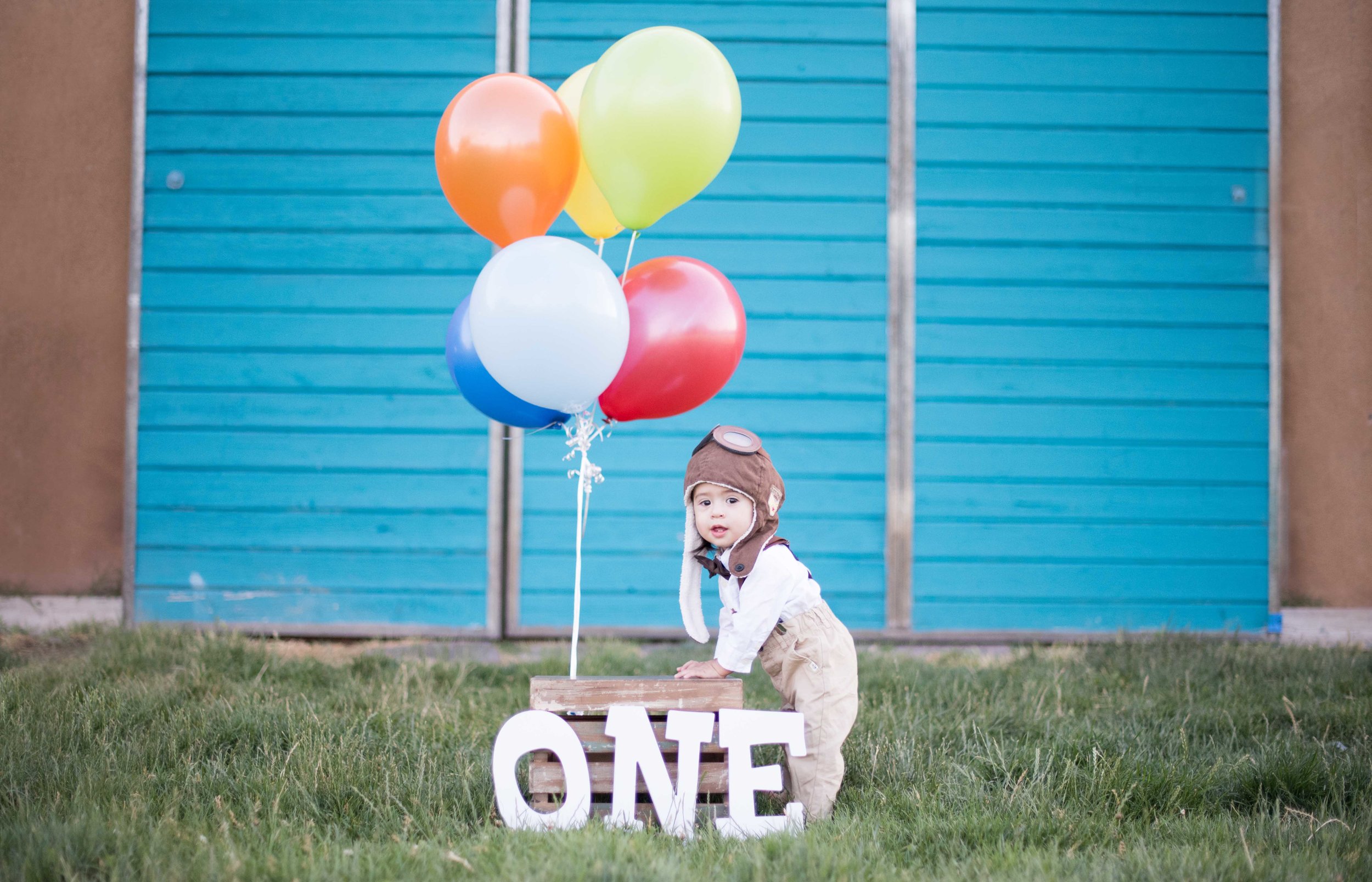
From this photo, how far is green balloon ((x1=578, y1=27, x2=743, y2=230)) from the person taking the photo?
2.07 metres

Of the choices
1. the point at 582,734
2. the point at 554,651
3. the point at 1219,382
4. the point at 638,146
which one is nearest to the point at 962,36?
the point at 1219,382

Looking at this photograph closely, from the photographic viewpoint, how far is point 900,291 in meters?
4.37

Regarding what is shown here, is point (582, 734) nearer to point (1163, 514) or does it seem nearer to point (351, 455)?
point (351, 455)

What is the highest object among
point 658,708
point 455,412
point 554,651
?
point 455,412

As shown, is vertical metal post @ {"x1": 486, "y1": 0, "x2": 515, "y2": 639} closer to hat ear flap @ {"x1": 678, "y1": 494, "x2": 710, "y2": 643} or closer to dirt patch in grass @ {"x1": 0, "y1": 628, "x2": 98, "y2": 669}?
dirt patch in grass @ {"x1": 0, "y1": 628, "x2": 98, "y2": 669}

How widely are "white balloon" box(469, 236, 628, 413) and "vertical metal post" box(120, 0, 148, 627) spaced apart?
306 cm

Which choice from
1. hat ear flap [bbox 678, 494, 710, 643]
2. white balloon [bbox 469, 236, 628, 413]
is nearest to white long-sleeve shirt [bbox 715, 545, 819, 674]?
hat ear flap [bbox 678, 494, 710, 643]

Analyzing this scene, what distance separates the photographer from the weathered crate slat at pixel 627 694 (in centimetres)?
206

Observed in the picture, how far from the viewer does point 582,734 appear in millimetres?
2074

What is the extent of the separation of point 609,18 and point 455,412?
2.05 metres

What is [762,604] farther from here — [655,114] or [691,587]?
[655,114]

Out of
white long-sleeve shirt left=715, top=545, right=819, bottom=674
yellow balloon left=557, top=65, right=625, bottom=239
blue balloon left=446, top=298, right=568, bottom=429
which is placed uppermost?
yellow balloon left=557, top=65, right=625, bottom=239

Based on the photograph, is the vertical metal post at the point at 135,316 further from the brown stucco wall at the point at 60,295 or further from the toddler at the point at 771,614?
the toddler at the point at 771,614

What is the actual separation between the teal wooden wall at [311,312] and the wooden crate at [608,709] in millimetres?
2319
